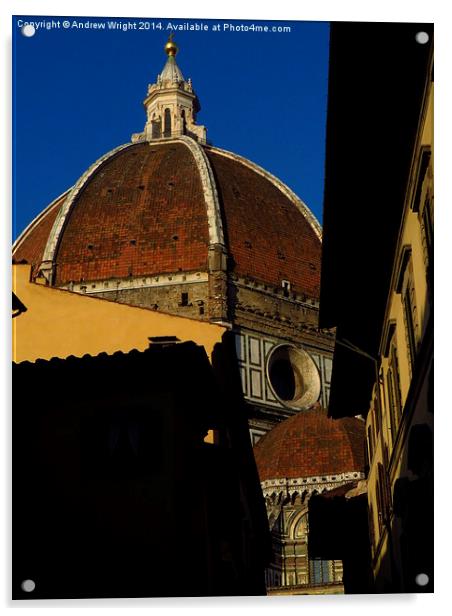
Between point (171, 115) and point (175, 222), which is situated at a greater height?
point (171, 115)

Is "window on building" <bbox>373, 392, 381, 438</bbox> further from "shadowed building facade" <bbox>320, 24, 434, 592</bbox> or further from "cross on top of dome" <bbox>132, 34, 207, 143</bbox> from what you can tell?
"cross on top of dome" <bbox>132, 34, 207, 143</bbox>

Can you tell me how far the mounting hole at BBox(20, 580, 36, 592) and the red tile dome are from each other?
78.2ft

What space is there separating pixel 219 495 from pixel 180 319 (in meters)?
2.98

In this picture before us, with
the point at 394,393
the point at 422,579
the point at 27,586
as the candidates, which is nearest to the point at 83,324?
the point at 394,393

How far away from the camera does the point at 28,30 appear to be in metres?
11.0

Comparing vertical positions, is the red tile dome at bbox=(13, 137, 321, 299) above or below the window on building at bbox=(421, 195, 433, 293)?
above

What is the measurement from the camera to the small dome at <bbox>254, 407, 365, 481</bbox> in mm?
33006

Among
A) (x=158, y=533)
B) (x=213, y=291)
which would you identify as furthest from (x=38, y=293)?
(x=213, y=291)

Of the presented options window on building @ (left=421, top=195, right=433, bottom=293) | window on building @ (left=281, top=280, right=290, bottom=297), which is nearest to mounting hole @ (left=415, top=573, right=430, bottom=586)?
window on building @ (left=421, top=195, right=433, bottom=293)

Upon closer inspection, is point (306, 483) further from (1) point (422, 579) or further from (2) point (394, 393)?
(1) point (422, 579)

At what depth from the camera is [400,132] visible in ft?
33.1

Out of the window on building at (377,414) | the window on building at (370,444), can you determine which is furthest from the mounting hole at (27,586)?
the window on building at (370,444)

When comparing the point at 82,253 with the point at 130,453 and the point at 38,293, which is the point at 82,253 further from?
the point at 130,453

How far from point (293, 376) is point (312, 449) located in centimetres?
567
